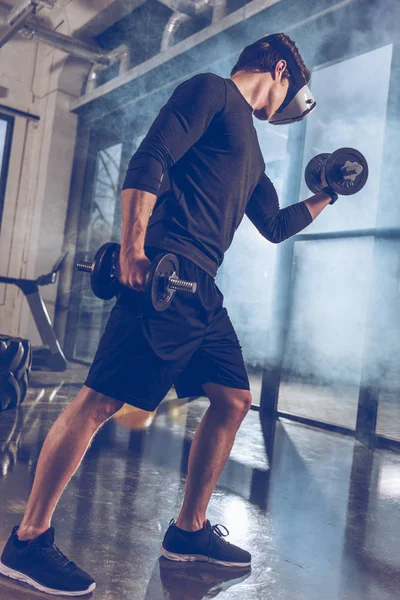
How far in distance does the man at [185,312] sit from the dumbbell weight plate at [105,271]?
0.04 metres

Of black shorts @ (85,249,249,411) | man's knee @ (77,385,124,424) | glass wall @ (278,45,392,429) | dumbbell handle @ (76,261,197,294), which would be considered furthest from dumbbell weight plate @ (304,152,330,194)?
glass wall @ (278,45,392,429)

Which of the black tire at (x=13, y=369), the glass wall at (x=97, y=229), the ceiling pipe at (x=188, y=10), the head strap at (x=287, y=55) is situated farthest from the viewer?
the glass wall at (x=97, y=229)

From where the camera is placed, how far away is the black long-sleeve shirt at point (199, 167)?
1230 millimetres

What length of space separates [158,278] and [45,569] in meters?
0.70

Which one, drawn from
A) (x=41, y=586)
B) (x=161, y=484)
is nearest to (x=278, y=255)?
(x=161, y=484)

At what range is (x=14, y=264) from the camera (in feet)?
19.9

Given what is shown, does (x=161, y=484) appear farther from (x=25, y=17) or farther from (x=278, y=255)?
(x=25, y=17)

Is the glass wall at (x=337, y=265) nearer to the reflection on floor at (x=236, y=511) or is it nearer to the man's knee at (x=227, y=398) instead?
the reflection on floor at (x=236, y=511)

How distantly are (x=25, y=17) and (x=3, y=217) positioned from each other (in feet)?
6.92

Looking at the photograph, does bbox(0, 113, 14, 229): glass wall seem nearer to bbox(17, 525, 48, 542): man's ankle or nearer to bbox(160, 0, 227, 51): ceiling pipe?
bbox(160, 0, 227, 51): ceiling pipe

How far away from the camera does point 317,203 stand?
1.71 metres

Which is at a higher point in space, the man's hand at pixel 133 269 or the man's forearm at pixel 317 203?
the man's forearm at pixel 317 203

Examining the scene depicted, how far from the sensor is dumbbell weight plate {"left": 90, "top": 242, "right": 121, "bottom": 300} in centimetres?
123

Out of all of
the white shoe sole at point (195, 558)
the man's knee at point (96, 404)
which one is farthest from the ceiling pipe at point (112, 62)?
the white shoe sole at point (195, 558)
